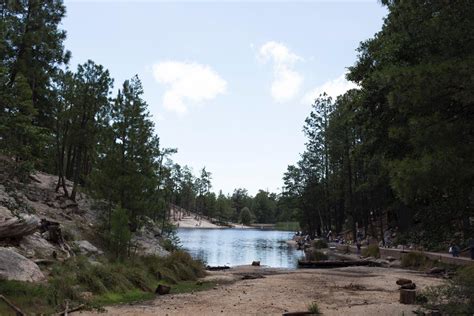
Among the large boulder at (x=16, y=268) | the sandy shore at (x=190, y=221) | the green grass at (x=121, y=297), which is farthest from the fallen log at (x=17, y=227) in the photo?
the sandy shore at (x=190, y=221)

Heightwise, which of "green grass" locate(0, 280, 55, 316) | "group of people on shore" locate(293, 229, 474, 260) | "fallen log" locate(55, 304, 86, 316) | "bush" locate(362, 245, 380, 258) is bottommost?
"fallen log" locate(55, 304, 86, 316)

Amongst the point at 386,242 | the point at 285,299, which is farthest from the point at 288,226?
the point at 285,299

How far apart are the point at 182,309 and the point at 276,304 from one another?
3096 millimetres

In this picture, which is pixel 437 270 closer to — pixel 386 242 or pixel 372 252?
pixel 372 252

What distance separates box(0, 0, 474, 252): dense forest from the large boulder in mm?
2983

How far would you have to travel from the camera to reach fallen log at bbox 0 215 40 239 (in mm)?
17172

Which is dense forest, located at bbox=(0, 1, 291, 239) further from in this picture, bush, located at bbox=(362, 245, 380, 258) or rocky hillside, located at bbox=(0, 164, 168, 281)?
bush, located at bbox=(362, 245, 380, 258)

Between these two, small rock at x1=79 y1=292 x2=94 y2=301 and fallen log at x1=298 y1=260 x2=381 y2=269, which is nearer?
small rock at x1=79 y1=292 x2=94 y2=301

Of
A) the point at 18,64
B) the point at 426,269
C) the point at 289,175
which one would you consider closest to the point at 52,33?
the point at 18,64

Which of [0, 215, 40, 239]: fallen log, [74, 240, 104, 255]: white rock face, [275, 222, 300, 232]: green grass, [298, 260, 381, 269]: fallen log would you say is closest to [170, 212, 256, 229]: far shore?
[275, 222, 300, 232]: green grass

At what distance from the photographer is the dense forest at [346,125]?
899 cm

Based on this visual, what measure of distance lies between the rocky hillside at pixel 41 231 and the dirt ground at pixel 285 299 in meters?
3.70

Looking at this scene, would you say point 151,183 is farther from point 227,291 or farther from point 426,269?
point 426,269

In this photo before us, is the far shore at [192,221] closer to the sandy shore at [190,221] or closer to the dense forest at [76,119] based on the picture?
the sandy shore at [190,221]
